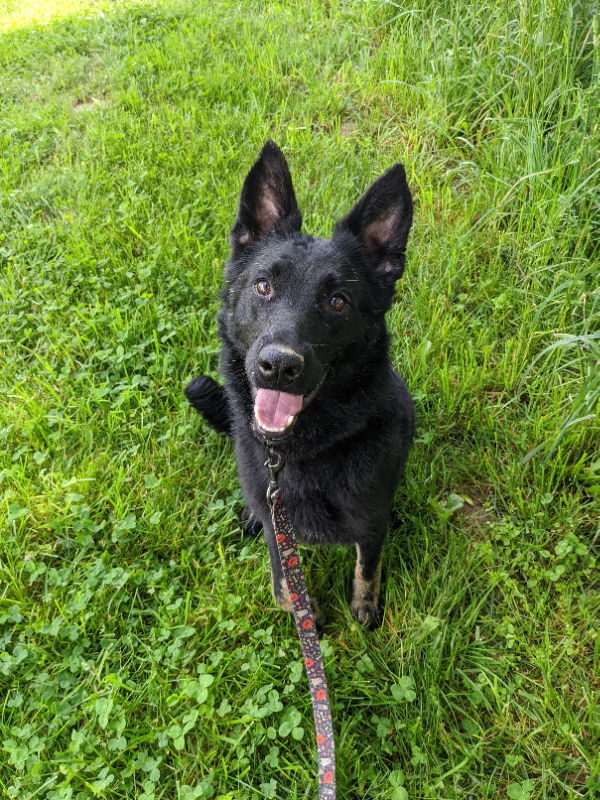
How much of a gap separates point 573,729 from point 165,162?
421cm

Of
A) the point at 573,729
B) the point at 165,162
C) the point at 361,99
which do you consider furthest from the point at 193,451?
the point at 361,99

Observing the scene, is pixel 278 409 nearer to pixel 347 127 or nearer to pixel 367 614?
pixel 367 614

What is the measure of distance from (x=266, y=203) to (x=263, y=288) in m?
0.43

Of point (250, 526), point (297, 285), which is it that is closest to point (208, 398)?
point (250, 526)

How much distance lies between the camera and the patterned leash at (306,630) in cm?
168

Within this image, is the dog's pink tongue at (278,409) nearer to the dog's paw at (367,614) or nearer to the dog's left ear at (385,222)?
the dog's left ear at (385,222)

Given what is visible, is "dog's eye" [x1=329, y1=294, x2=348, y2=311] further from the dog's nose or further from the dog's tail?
the dog's tail

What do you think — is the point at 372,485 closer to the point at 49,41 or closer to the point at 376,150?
the point at 376,150

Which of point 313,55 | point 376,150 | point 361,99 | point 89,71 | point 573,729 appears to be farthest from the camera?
point 89,71

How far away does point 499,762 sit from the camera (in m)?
1.89

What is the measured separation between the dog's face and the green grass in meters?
0.91

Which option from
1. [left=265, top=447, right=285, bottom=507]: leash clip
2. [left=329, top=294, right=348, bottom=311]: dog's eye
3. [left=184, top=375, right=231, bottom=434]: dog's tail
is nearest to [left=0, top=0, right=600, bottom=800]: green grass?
[left=184, top=375, right=231, bottom=434]: dog's tail

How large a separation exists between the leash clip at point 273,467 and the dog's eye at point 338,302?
22.1 inches

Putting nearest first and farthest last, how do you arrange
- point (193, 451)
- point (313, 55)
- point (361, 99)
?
point (193, 451) → point (361, 99) → point (313, 55)
